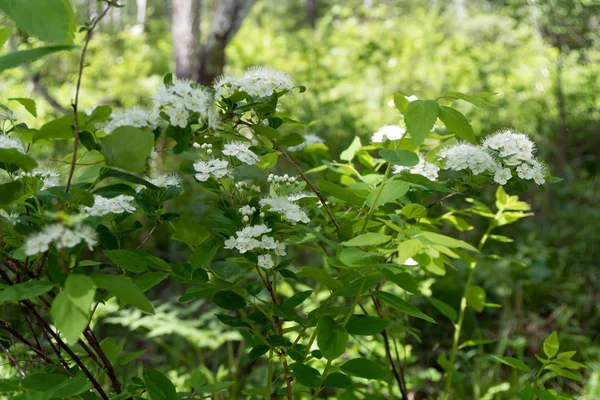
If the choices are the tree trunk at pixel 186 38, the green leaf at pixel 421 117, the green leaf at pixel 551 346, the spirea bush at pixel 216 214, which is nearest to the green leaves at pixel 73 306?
the spirea bush at pixel 216 214

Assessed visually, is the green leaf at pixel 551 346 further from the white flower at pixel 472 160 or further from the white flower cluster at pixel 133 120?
the white flower cluster at pixel 133 120

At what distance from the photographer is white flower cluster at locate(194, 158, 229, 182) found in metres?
0.86

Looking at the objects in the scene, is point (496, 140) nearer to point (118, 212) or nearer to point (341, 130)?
point (118, 212)

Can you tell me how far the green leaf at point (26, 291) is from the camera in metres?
0.63

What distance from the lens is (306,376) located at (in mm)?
915

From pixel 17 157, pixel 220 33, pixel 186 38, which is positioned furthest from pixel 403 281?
pixel 186 38

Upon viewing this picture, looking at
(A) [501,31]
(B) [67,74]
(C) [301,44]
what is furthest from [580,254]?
(B) [67,74]

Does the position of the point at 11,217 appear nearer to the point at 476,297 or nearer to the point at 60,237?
the point at 60,237

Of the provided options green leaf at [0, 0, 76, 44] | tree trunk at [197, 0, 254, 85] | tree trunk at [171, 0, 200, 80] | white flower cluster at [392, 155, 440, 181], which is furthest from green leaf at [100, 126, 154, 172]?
tree trunk at [171, 0, 200, 80]

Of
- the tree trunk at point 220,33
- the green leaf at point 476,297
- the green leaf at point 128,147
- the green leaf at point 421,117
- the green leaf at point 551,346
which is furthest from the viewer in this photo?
the tree trunk at point 220,33

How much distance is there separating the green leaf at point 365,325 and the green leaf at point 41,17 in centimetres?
56

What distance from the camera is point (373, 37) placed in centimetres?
664

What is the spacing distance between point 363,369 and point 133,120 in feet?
1.66

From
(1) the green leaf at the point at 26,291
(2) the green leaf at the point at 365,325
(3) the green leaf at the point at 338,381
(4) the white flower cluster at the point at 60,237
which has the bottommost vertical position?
(3) the green leaf at the point at 338,381
